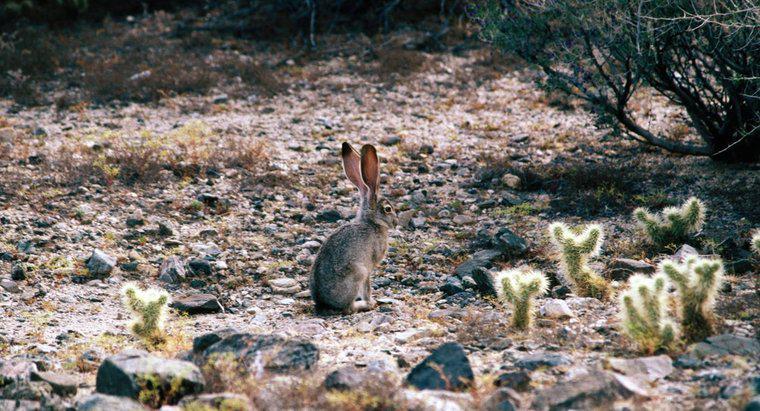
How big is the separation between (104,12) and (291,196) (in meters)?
13.1

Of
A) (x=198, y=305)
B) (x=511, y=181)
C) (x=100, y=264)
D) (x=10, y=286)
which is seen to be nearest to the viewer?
(x=198, y=305)

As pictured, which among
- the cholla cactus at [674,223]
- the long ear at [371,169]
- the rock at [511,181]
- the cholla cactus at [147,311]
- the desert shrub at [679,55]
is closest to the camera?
the cholla cactus at [147,311]

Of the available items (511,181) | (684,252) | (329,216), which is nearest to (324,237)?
(329,216)

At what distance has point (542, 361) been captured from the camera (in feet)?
17.5

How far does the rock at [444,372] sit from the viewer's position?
4938 mm

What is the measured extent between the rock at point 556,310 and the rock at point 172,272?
13.1 ft

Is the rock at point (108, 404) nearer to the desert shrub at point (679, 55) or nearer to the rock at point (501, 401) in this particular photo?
the rock at point (501, 401)

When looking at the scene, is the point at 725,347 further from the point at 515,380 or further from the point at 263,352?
the point at 263,352

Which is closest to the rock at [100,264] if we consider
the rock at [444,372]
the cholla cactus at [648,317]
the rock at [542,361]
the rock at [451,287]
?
the rock at [451,287]

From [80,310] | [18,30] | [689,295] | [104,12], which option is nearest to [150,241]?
[80,310]

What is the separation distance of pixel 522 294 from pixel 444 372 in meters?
1.43

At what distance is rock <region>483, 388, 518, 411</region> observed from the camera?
4.43 meters

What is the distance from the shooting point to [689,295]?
18.1 feet

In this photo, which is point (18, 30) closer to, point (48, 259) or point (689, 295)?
point (48, 259)
